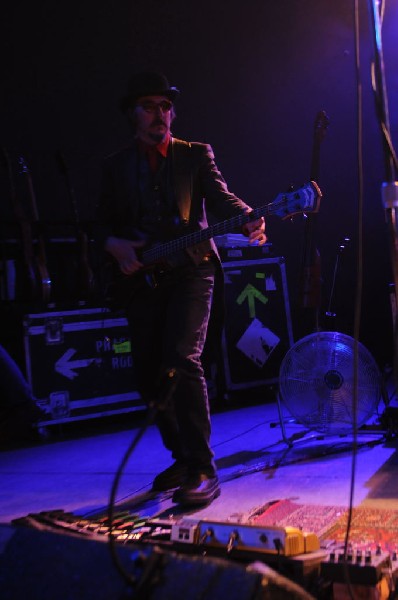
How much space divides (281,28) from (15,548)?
6734mm

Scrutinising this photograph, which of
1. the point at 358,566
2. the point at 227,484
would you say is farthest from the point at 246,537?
the point at 227,484

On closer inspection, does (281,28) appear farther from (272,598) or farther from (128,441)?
(272,598)

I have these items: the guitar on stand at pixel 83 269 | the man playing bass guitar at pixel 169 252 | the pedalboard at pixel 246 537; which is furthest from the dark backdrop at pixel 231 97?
the pedalboard at pixel 246 537

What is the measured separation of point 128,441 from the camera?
198 inches

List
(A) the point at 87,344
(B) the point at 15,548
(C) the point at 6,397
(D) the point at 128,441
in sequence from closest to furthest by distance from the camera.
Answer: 1. (B) the point at 15,548
2. (C) the point at 6,397
3. (D) the point at 128,441
4. (A) the point at 87,344

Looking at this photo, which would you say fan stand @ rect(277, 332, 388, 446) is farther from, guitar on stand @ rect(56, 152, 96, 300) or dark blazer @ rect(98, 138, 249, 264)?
guitar on stand @ rect(56, 152, 96, 300)

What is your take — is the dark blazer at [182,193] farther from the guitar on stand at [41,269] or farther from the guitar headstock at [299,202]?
the guitar on stand at [41,269]

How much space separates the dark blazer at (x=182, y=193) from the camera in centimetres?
344

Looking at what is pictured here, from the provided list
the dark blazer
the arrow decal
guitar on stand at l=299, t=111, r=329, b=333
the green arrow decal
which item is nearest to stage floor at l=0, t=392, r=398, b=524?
the arrow decal

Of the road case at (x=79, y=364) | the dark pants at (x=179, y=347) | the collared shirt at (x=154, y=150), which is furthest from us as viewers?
the road case at (x=79, y=364)

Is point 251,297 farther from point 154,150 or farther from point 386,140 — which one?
point 386,140

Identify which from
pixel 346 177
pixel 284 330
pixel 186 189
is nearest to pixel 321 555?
pixel 186 189

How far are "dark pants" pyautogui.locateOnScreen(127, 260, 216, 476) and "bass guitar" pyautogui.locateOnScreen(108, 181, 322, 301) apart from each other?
98 mm

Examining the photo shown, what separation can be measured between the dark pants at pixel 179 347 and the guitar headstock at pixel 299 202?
44 centimetres
